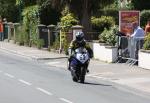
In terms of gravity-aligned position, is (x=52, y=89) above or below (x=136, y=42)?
below

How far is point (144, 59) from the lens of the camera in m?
23.1

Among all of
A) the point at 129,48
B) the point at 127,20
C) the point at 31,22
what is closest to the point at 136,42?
the point at 129,48

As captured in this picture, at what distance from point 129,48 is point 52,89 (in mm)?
8609

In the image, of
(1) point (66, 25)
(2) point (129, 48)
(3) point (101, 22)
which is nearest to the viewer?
(2) point (129, 48)

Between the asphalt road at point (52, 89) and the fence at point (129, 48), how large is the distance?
10.0 feet

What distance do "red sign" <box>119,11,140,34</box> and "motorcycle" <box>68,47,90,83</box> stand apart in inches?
318

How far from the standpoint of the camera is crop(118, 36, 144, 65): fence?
80.8ft

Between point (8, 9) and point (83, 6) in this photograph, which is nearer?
point (83, 6)

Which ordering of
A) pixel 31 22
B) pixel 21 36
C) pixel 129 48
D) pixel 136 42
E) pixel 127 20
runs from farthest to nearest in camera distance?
pixel 21 36, pixel 31 22, pixel 127 20, pixel 129 48, pixel 136 42

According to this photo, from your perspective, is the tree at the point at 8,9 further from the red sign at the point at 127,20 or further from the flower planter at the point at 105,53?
the red sign at the point at 127,20

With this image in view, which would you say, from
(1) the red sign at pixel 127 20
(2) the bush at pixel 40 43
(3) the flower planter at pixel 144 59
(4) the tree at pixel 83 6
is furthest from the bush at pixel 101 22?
(3) the flower planter at pixel 144 59

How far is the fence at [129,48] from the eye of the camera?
24625 millimetres

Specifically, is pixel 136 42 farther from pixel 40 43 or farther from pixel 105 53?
pixel 40 43

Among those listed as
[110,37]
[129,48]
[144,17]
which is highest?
[144,17]
